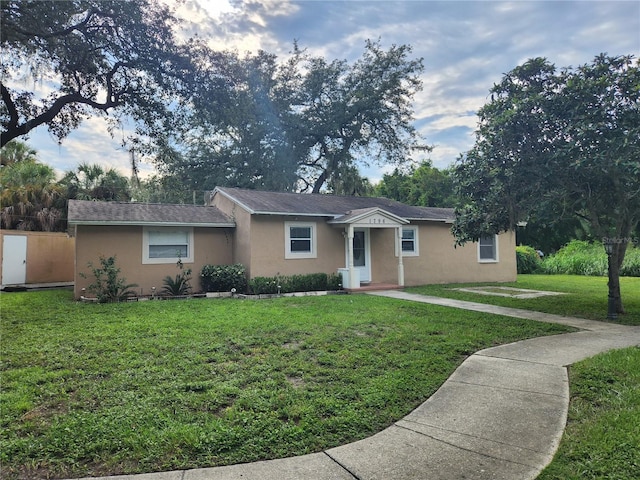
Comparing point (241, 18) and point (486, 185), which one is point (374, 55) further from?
point (486, 185)

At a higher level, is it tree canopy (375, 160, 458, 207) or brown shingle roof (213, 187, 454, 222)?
tree canopy (375, 160, 458, 207)

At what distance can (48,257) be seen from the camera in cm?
1628

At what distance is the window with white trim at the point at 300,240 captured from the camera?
14148mm

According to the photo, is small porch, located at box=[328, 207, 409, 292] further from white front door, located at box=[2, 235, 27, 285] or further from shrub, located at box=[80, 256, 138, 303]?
white front door, located at box=[2, 235, 27, 285]

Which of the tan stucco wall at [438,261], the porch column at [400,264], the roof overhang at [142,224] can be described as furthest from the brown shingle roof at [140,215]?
the porch column at [400,264]

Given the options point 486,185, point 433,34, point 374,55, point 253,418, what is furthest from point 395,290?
point 374,55

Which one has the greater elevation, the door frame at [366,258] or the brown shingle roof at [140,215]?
the brown shingle roof at [140,215]

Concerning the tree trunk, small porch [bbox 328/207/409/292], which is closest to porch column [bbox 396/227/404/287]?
small porch [bbox 328/207/409/292]

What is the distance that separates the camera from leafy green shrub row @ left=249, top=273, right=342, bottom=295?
510 inches

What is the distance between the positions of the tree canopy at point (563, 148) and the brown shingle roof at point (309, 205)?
592 centimetres

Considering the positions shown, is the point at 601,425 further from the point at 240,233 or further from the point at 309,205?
the point at 309,205

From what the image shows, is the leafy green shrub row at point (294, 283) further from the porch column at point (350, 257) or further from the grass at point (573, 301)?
the grass at point (573, 301)

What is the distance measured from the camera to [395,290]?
14289 mm

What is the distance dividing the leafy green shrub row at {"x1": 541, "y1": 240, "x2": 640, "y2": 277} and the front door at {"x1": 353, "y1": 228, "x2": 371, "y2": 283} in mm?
14826
